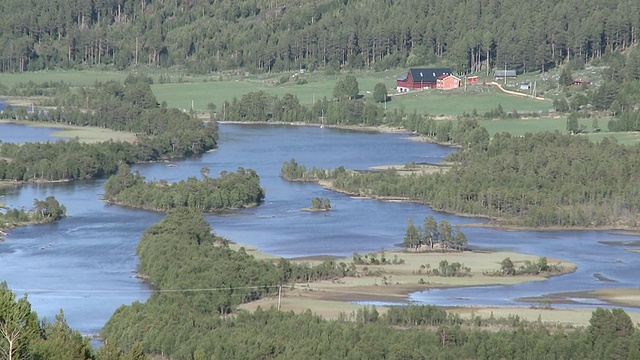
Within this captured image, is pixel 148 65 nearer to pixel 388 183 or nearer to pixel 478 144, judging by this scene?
pixel 478 144

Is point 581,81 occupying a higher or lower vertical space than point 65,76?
higher

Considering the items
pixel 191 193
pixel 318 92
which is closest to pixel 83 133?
pixel 318 92

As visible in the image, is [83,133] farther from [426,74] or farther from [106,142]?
[426,74]

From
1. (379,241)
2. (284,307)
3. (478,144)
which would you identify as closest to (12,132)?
(478,144)

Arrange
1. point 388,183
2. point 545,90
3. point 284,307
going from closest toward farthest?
point 284,307, point 388,183, point 545,90

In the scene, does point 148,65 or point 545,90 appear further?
point 148,65
